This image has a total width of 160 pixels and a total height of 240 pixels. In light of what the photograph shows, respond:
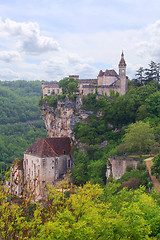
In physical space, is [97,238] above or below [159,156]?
below

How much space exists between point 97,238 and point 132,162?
23.3 metres

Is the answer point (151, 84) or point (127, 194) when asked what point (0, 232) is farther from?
point (151, 84)

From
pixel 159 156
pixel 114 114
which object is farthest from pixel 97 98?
pixel 159 156

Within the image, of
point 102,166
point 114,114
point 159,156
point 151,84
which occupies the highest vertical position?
point 151,84

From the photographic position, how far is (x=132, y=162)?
4259 centimetres

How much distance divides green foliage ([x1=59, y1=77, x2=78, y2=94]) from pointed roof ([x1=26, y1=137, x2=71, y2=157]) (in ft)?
42.1

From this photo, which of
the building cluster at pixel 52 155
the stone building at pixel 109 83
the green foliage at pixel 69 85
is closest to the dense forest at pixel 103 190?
the green foliage at pixel 69 85

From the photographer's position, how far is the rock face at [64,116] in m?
66.3

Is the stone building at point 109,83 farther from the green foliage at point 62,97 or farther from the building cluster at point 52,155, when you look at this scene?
the green foliage at point 62,97

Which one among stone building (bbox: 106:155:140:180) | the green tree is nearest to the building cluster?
stone building (bbox: 106:155:140:180)

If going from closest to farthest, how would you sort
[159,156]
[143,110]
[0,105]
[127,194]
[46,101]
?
[127,194] < [159,156] < [143,110] < [46,101] < [0,105]

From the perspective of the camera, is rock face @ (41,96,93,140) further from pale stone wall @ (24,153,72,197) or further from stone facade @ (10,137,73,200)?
→ pale stone wall @ (24,153,72,197)

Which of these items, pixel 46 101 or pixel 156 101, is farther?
pixel 46 101

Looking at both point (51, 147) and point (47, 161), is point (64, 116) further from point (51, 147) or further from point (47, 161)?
point (47, 161)
